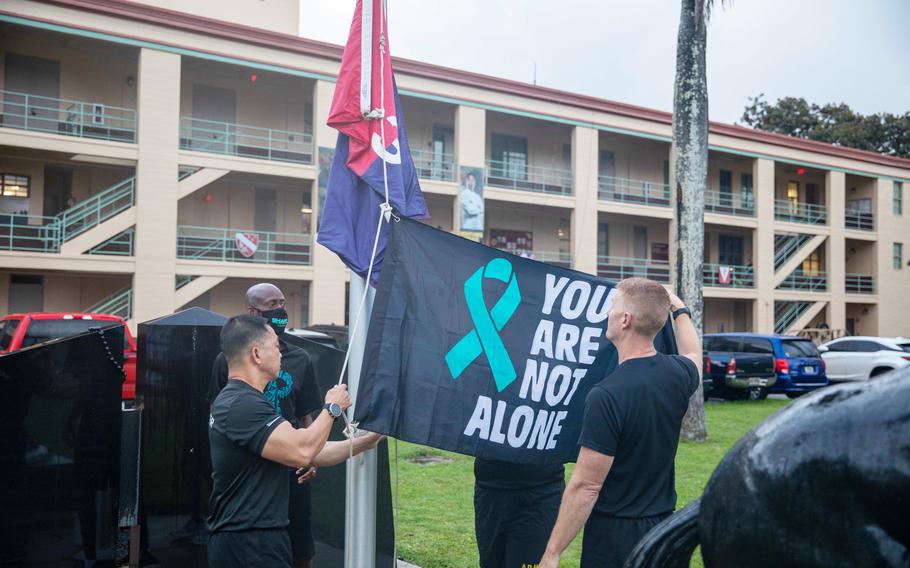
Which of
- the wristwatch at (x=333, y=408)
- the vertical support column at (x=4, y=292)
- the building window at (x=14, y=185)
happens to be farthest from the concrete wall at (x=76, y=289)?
the wristwatch at (x=333, y=408)

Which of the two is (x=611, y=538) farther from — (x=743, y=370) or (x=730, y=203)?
(x=730, y=203)

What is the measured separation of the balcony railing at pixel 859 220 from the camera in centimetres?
3781

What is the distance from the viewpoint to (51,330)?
44.0ft

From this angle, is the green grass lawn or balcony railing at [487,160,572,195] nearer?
the green grass lawn

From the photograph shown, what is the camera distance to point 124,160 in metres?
22.0

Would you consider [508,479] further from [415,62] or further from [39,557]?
[415,62]

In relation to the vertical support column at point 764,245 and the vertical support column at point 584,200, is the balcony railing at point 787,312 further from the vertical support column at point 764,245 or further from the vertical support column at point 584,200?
the vertical support column at point 584,200

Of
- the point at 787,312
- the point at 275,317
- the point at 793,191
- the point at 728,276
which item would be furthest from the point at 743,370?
the point at 793,191

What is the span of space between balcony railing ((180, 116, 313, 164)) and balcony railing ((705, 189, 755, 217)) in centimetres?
1825

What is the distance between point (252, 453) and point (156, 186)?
20.8 metres

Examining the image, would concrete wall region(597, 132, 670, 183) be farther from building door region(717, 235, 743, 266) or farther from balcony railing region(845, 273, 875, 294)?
balcony railing region(845, 273, 875, 294)

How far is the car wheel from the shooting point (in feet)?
59.1

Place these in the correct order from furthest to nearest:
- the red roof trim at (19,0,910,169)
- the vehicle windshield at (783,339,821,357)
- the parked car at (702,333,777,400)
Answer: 1. the red roof trim at (19,0,910,169)
2. the vehicle windshield at (783,339,821,357)
3. the parked car at (702,333,777,400)

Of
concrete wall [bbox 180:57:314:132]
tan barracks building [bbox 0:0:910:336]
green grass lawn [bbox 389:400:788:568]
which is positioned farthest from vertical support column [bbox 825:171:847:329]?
green grass lawn [bbox 389:400:788:568]
